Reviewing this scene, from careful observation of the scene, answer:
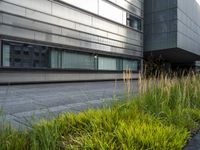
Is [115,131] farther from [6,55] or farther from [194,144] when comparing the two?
[6,55]

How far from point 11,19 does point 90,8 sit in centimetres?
797

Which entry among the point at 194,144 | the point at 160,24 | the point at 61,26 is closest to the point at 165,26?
the point at 160,24

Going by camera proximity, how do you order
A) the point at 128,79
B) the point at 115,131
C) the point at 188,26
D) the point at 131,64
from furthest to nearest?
the point at 188,26
the point at 131,64
the point at 128,79
the point at 115,131

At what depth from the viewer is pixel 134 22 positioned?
2855cm

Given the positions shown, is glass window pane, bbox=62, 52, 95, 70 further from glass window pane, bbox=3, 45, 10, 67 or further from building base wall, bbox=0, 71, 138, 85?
glass window pane, bbox=3, 45, 10, 67

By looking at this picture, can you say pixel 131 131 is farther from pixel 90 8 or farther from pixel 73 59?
pixel 90 8

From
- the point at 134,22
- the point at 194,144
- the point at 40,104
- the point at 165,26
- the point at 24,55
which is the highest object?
the point at 134,22

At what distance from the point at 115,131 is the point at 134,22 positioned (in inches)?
1022

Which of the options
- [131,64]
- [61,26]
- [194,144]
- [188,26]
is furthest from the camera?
[188,26]

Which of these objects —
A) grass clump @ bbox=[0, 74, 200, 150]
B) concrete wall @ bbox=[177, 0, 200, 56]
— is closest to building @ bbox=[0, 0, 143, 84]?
concrete wall @ bbox=[177, 0, 200, 56]

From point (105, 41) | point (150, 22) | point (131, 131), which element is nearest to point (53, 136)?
point (131, 131)

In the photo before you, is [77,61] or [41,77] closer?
[41,77]

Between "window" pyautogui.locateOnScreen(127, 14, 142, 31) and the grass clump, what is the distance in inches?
889

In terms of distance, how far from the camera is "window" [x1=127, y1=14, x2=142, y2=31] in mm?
27328
